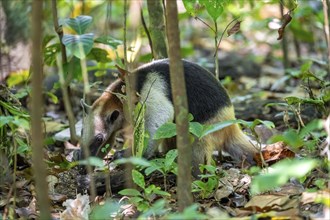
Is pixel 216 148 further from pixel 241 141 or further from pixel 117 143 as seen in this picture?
pixel 117 143

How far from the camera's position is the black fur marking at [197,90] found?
5.10 metres

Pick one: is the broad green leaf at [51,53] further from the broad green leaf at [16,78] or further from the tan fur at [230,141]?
Answer: the tan fur at [230,141]

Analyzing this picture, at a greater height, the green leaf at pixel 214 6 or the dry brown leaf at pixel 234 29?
the green leaf at pixel 214 6

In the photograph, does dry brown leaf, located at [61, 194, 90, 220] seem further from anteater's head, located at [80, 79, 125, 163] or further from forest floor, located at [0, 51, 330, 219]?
anteater's head, located at [80, 79, 125, 163]

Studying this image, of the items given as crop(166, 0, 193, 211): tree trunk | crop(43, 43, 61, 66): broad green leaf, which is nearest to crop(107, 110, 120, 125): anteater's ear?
crop(43, 43, 61, 66): broad green leaf

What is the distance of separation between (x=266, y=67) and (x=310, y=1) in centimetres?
177

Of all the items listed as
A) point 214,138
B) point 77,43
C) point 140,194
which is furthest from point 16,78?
point 140,194

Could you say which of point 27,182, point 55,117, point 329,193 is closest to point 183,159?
point 329,193

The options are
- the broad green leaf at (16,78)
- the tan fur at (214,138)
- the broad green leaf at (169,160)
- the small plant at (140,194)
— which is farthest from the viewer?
the broad green leaf at (16,78)

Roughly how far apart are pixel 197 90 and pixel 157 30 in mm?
959

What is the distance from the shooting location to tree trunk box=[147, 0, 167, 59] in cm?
580

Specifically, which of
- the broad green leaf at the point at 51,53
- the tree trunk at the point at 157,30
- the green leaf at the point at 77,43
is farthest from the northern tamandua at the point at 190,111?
the broad green leaf at the point at 51,53

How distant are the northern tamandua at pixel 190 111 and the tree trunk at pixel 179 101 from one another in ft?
6.13

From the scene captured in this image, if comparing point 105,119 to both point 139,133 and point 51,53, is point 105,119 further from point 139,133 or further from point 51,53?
point 139,133
